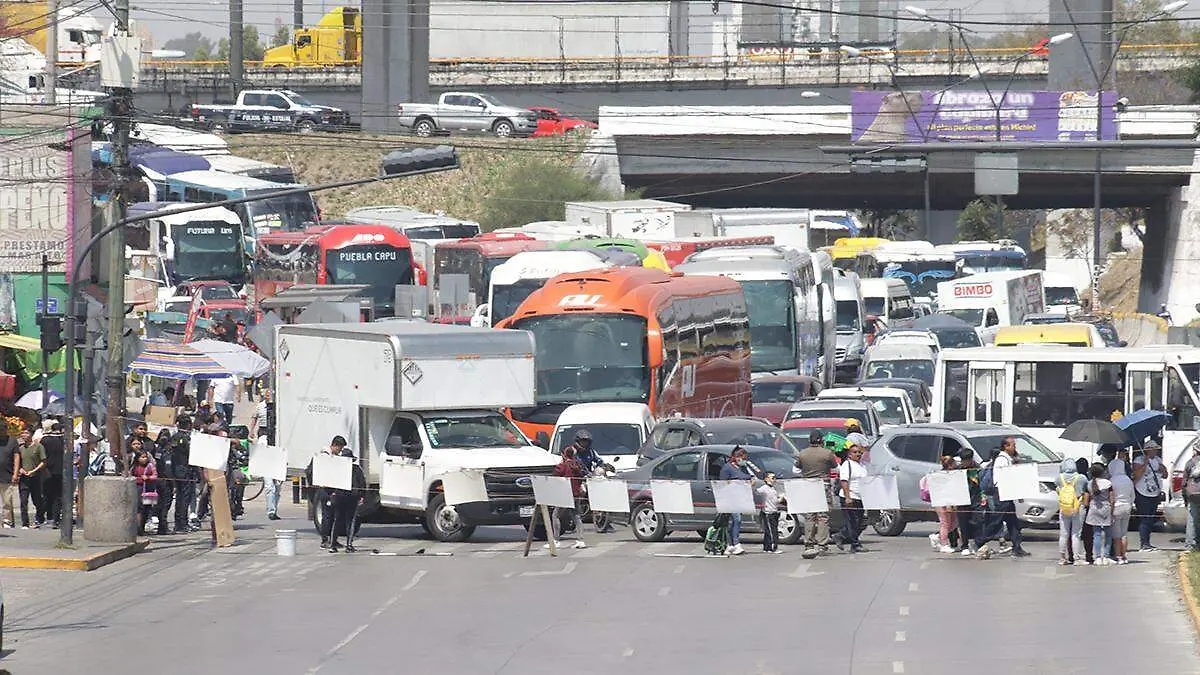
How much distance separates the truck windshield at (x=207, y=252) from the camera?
62438 millimetres

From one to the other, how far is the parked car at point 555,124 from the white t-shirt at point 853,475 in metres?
62.4

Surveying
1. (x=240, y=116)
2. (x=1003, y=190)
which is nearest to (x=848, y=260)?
(x=1003, y=190)

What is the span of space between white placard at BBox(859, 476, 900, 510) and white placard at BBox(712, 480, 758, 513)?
5.64 feet

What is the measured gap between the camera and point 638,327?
34.0 m

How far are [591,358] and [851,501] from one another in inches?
367

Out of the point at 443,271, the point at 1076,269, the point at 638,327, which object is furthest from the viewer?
the point at 1076,269

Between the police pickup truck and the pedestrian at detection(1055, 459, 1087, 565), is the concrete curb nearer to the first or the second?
the pedestrian at detection(1055, 459, 1087, 565)

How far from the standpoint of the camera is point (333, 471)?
85.1 ft

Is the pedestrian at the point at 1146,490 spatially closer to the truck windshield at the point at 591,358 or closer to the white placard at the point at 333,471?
the truck windshield at the point at 591,358

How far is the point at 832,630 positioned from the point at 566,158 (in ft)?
221

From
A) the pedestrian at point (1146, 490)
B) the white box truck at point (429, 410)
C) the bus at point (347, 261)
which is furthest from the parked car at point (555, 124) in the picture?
the pedestrian at point (1146, 490)

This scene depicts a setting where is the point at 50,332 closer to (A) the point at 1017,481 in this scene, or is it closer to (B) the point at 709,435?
(B) the point at 709,435

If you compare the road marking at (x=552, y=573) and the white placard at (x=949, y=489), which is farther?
the white placard at (x=949, y=489)

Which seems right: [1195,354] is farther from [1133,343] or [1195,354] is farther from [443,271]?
[1133,343]
